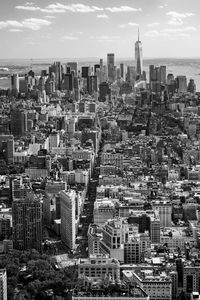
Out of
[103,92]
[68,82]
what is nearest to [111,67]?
[68,82]

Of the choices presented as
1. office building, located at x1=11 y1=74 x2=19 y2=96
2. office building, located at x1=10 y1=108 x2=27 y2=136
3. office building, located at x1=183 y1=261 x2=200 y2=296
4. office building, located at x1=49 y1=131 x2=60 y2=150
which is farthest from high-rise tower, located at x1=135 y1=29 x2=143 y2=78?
office building, located at x1=183 y1=261 x2=200 y2=296

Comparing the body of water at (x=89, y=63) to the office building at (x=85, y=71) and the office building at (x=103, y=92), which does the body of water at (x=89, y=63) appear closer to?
the office building at (x=85, y=71)

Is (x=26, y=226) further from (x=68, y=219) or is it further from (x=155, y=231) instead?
(x=155, y=231)

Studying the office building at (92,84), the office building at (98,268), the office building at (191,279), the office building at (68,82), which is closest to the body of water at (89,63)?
the office building at (68,82)

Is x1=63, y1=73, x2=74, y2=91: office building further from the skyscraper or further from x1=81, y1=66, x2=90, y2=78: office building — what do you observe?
the skyscraper

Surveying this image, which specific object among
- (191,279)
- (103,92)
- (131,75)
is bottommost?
(191,279)

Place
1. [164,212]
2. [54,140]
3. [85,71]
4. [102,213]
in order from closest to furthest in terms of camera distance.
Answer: [102,213], [164,212], [54,140], [85,71]
